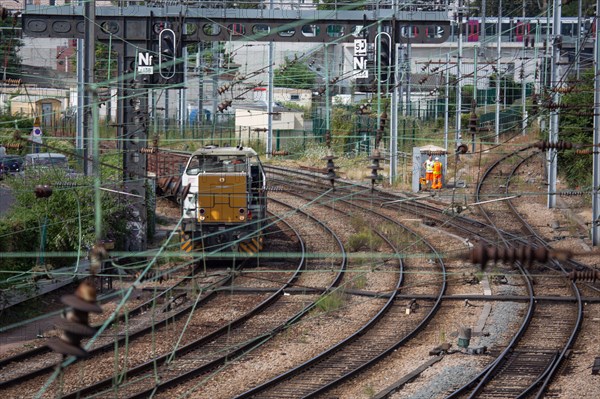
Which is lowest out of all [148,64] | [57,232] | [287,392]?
[287,392]

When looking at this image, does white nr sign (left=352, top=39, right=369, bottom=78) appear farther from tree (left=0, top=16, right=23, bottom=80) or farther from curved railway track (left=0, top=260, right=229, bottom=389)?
tree (left=0, top=16, right=23, bottom=80)

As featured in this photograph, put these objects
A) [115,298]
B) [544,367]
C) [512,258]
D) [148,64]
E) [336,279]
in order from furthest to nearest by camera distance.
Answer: [148,64]
[336,279]
[115,298]
[544,367]
[512,258]

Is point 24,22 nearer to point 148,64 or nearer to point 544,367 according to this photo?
point 148,64

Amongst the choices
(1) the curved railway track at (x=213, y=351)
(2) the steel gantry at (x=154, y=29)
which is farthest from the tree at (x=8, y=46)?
(1) the curved railway track at (x=213, y=351)

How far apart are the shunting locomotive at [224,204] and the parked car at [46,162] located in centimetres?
244

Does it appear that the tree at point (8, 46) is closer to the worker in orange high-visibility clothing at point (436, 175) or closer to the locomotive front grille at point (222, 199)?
the locomotive front grille at point (222, 199)

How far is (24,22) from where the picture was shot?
19.3 meters

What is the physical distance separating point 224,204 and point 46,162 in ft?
21.9

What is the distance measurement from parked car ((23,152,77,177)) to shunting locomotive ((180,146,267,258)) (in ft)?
8.00

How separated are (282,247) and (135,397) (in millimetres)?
10827

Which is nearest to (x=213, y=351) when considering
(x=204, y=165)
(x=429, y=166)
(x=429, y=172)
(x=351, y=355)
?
(x=351, y=355)

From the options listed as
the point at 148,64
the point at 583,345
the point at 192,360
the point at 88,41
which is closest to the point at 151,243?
the point at 148,64

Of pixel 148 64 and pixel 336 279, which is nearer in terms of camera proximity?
pixel 336 279

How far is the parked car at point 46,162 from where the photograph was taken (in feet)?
58.6
